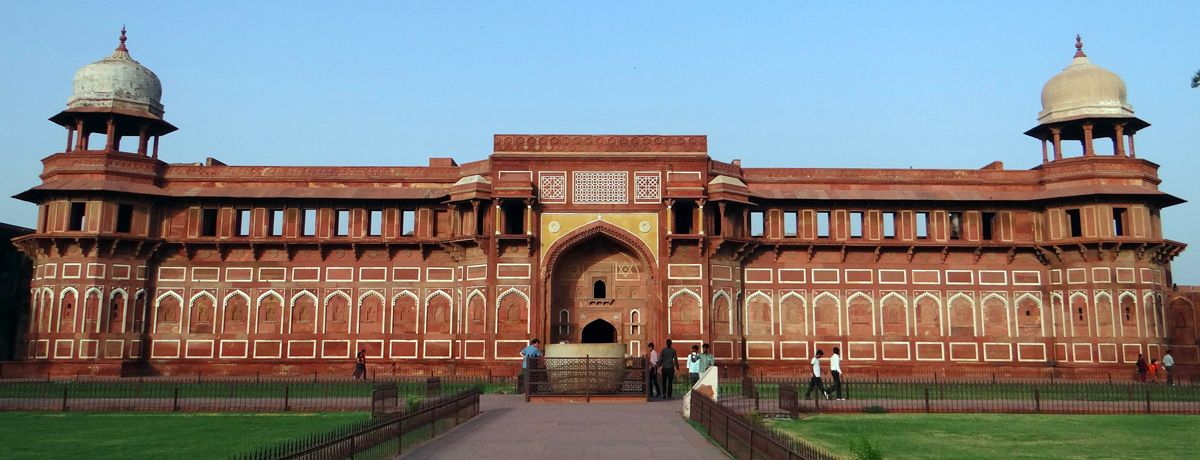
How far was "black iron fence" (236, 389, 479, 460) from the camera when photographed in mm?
8742

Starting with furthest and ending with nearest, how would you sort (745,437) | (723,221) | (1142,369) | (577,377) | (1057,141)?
(1057,141)
(723,221)
(1142,369)
(577,377)
(745,437)

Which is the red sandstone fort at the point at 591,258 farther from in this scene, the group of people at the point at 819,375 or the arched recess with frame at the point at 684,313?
the group of people at the point at 819,375

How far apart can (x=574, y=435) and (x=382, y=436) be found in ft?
11.1

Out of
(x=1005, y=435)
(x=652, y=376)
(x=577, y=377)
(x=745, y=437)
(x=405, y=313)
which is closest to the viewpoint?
(x=745, y=437)

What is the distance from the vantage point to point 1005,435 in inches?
557

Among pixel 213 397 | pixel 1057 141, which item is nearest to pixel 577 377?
pixel 213 397

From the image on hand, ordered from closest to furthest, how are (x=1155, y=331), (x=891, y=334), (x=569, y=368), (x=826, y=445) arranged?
(x=826, y=445), (x=569, y=368), (x=1155, y=331), (x=891, y=334)

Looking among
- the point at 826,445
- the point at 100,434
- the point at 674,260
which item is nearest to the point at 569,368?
the point at 826,445

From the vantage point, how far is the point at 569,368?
19203 mm

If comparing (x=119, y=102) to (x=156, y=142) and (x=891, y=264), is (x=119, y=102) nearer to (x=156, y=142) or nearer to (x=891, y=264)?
(x=156, y=142)

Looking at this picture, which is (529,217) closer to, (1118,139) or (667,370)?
(667,370)

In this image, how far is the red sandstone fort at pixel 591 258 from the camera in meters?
30.0

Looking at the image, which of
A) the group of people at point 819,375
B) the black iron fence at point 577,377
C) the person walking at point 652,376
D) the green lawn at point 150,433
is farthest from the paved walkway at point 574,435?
the group of people at point 819,375

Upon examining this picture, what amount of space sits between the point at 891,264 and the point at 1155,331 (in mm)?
8992
